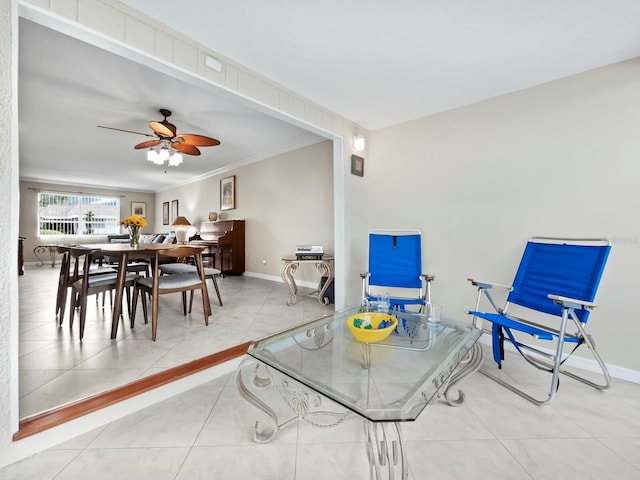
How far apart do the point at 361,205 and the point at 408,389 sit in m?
2.40

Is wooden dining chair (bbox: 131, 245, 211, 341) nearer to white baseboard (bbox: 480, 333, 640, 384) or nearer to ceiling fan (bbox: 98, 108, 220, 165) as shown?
ceiling fan (bbox: 98, 108, 220, 165)

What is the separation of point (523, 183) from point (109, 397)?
3283 millimetres

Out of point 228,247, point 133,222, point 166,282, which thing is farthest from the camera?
point 228,247

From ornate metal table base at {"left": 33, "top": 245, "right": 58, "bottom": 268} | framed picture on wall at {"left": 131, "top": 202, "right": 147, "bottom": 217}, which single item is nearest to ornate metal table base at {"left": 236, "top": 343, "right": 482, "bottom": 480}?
ornate metal table base at {"left": 33, "top": 245, "right": 58, "bottom": 268}

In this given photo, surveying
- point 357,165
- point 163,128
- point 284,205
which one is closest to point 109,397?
point 163,128

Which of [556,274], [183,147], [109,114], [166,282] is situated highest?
[109,114]

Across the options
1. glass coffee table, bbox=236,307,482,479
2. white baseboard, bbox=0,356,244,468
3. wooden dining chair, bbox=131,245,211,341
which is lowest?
white baseboard, bbox=0,356,244,468

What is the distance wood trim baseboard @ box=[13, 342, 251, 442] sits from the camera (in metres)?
1.29

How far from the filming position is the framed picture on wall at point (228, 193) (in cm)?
584

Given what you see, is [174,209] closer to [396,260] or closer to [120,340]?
[120,340]

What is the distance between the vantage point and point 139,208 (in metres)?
9.02

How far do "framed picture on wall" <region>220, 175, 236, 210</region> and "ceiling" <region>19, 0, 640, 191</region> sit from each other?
2.30 m

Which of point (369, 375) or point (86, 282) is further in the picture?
point (86, 282)

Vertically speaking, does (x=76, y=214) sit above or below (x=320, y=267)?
above
